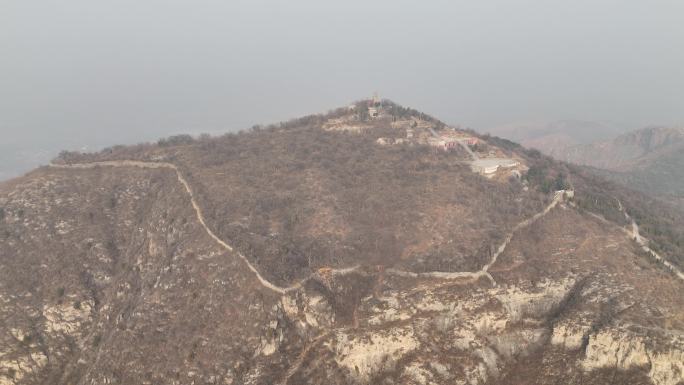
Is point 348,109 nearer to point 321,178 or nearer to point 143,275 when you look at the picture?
point 321,178

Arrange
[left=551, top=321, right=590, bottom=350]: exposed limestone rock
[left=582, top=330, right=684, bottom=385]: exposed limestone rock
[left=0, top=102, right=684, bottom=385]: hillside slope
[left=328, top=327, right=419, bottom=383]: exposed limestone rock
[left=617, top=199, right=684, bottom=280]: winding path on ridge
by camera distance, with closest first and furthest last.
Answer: [left=582, top=330, right=684, bottom=385]: exposed limestone rock
[left=551, top=321, right=590, bottom=350]: exposed limestone rock
[left=328, top=327, right=419, bottom=383]: exposed limestone rock
[left=0, top=102, right=684, bottom=385]: hillside slope
[left=617, top=199, right=684, bottom=280]: winding path on ridge

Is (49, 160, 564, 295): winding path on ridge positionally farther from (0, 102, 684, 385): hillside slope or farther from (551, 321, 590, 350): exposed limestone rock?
(551, 321, 590, 350): exposed limestone rock

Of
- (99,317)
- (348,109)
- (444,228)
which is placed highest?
(348,109)

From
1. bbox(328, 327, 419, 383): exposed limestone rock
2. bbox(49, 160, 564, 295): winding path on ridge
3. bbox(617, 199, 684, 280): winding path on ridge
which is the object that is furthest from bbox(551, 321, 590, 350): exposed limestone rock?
bbox(617, 199, 684, 280): winding path on ridge

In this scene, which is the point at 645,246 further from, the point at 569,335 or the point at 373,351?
the point at 373,351

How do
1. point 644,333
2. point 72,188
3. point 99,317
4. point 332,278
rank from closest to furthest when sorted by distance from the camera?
point 644,333 < point 332,278 < point 99,317 < point 72,188

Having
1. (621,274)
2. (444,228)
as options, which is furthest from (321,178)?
(621,274)

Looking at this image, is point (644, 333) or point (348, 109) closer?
point (644, 333)

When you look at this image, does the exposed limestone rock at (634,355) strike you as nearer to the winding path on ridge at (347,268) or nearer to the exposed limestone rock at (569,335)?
the exposed limestone rock at (569,335)

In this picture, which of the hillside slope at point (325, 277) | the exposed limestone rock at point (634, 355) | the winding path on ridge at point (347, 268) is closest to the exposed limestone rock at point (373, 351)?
the hillside slope at point (325, 277)
